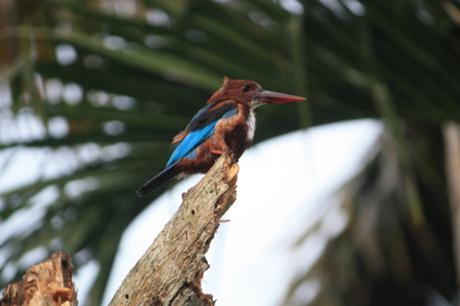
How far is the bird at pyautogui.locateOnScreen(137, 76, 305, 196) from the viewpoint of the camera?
3.34 m

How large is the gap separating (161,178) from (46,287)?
451 millimetres

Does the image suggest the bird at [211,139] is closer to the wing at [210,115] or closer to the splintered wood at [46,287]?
the wing at [210,115]

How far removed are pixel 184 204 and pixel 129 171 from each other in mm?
2382

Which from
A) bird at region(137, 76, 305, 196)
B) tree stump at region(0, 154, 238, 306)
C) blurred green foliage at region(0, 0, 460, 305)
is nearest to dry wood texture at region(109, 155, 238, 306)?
tree stump at region(0, 154, 238, 306)

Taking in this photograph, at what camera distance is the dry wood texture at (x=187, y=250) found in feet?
10.2

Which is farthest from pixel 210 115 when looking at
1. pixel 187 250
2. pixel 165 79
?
pixel 165 79

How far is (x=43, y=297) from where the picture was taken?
325 cm

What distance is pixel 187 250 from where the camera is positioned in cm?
311

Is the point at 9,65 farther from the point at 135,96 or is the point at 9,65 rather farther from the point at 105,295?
the point at 105,295

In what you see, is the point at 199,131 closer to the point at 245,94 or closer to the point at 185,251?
the point at 245,94

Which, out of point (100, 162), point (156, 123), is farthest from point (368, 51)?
point (100, 162)

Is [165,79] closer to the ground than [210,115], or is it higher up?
higher up

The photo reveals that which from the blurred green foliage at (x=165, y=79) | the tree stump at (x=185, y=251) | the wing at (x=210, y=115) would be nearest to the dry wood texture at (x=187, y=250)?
the tree stump at (x=185, y=251)

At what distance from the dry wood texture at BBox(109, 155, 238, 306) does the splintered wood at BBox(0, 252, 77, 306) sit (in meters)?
0.19
